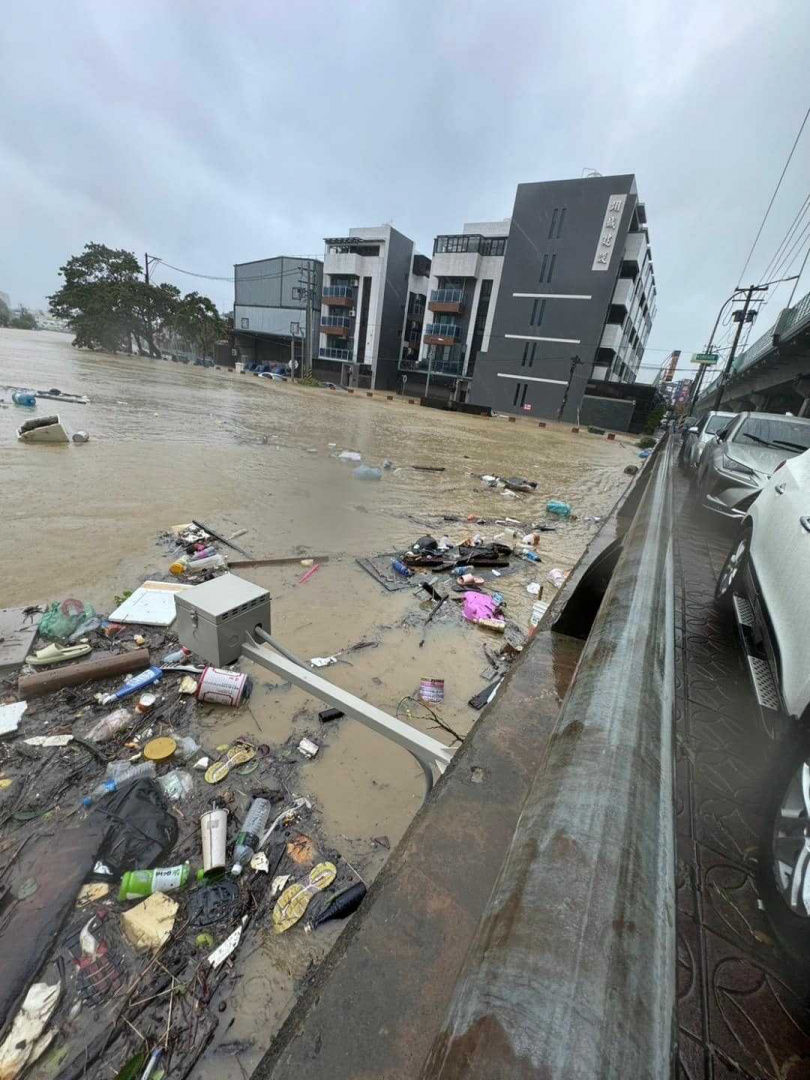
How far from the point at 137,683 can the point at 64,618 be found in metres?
0.98

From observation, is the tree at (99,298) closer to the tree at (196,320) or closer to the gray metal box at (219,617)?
the tree at (196,320)

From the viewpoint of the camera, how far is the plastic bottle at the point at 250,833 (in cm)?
190

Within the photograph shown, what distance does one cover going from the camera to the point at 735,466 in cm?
637

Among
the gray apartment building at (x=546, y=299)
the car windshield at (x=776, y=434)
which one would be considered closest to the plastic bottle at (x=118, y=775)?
the car windshield at (x=776, y=434)

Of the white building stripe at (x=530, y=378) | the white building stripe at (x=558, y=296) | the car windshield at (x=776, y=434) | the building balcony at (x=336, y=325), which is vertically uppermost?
the white building stripe at (x=558, y=296)

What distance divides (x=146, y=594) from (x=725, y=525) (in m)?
7.65

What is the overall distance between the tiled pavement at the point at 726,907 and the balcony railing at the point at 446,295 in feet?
149

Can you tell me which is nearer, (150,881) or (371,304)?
(150,881)

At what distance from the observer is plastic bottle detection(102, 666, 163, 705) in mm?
2714

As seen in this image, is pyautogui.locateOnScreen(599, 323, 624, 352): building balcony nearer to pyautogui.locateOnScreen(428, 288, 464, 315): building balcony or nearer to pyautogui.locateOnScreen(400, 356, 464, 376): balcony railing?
pyautogui.locateOnScreen(400, 356, 464, 376): balcony railing

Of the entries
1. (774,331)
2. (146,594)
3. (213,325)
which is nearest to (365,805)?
(146,594)

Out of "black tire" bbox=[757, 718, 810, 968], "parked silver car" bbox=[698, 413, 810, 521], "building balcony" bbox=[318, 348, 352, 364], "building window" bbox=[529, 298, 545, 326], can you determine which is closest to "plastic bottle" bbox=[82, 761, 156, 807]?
"black tire" bbox=[757, 718, 810, 968]

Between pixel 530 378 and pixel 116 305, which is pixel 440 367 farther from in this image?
pixel 116 305

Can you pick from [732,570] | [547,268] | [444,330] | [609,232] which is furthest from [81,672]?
[444,330]
